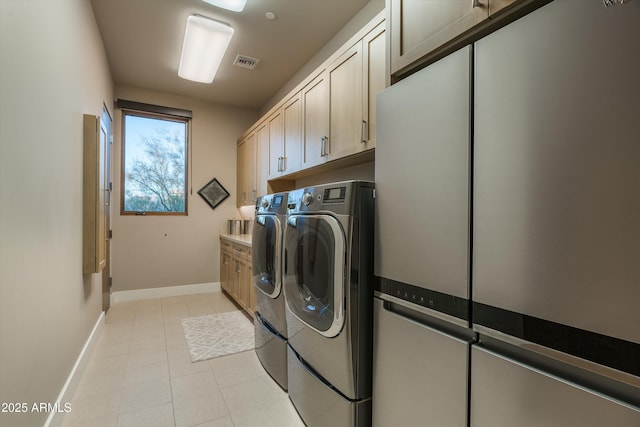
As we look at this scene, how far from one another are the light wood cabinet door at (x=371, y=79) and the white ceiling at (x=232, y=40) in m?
0.82

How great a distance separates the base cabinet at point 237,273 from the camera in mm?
3229

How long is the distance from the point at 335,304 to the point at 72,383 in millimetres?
1899

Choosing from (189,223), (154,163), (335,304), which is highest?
(154,163)

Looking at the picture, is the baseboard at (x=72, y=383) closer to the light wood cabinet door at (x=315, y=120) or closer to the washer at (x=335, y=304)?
the washer at (x=335, y=304)

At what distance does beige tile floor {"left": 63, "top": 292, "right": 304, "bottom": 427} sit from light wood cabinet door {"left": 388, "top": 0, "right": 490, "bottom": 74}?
1.99 m

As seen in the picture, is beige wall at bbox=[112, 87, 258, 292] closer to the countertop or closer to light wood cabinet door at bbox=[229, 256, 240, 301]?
the countertop

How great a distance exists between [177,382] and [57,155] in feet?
5.46

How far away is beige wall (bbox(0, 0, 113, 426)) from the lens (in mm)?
1166

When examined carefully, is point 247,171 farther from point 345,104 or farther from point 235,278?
point 345,104

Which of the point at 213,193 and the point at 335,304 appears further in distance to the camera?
the point at 213,193

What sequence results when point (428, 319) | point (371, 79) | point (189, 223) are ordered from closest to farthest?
1. point (428, 319)
2. point (371, 79)
3. point (189, 223)

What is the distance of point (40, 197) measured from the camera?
1.49m

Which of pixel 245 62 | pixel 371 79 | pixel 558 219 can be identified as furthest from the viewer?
pixel 245 62

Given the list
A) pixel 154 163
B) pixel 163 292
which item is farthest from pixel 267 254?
pixel 154 163
